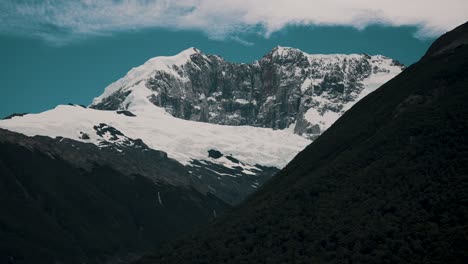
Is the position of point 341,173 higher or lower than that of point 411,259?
higher

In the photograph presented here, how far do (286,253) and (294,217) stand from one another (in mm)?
15491

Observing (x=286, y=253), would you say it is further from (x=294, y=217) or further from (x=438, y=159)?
(x=438, y=159)

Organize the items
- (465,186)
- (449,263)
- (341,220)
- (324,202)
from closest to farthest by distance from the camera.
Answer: (449,263) → (465,186) → (341,220) → (324,202)

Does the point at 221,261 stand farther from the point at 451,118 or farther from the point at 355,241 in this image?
the point at 451,118

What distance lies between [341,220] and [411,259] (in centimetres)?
2724

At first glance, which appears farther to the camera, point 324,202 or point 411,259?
point 324,202

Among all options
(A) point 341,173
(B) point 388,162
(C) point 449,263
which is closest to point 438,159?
(B) point 388,162

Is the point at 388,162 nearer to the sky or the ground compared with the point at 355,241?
nearer to the sky

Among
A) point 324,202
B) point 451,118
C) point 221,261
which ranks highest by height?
point 451,118

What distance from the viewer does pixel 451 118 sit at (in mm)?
193000

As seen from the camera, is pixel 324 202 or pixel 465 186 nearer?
pixel 465 186

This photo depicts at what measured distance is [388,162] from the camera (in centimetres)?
18875

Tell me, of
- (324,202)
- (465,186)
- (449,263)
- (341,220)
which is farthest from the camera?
(324,202)

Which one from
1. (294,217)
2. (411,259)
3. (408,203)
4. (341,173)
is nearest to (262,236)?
(294,217)
